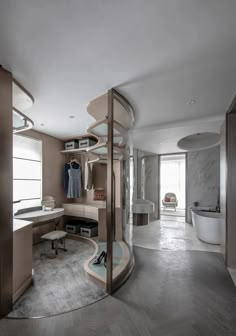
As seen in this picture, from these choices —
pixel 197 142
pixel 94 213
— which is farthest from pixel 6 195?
pixel 197 142

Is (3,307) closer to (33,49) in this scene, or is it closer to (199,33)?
(33,49)

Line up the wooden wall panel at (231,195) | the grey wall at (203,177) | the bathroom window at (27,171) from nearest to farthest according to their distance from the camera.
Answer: the wooden wall panel at (231,195) < the bathroom window at (27,171) < the grey wall at (203,177)

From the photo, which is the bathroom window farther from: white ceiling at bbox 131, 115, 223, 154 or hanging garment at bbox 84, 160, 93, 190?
white ceiling at bbox 131, 115, 223, 154

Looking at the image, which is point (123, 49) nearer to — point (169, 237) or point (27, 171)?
point (27, 171)

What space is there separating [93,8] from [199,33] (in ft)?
2.79

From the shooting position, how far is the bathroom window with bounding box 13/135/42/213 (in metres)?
3.78

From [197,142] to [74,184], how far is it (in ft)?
12.5

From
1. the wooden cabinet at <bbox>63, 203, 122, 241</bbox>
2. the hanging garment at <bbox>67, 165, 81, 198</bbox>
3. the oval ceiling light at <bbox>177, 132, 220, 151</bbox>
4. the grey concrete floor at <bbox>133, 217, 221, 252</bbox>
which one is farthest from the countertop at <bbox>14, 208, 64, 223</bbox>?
the oval ceiling light at <bbox>177, 132, 220, 151</bbox>

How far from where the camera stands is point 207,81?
6.98ft

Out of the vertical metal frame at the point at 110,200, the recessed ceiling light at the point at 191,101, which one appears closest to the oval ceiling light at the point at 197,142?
the recessed ceiling light at the point at 191,101

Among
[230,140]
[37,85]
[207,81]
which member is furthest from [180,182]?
[37,85]

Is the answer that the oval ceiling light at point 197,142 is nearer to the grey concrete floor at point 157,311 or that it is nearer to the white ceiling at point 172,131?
the white ceiling at point 172,131

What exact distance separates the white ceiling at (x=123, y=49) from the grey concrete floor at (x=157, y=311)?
2.59 metres

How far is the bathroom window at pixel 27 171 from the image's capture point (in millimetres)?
3781
